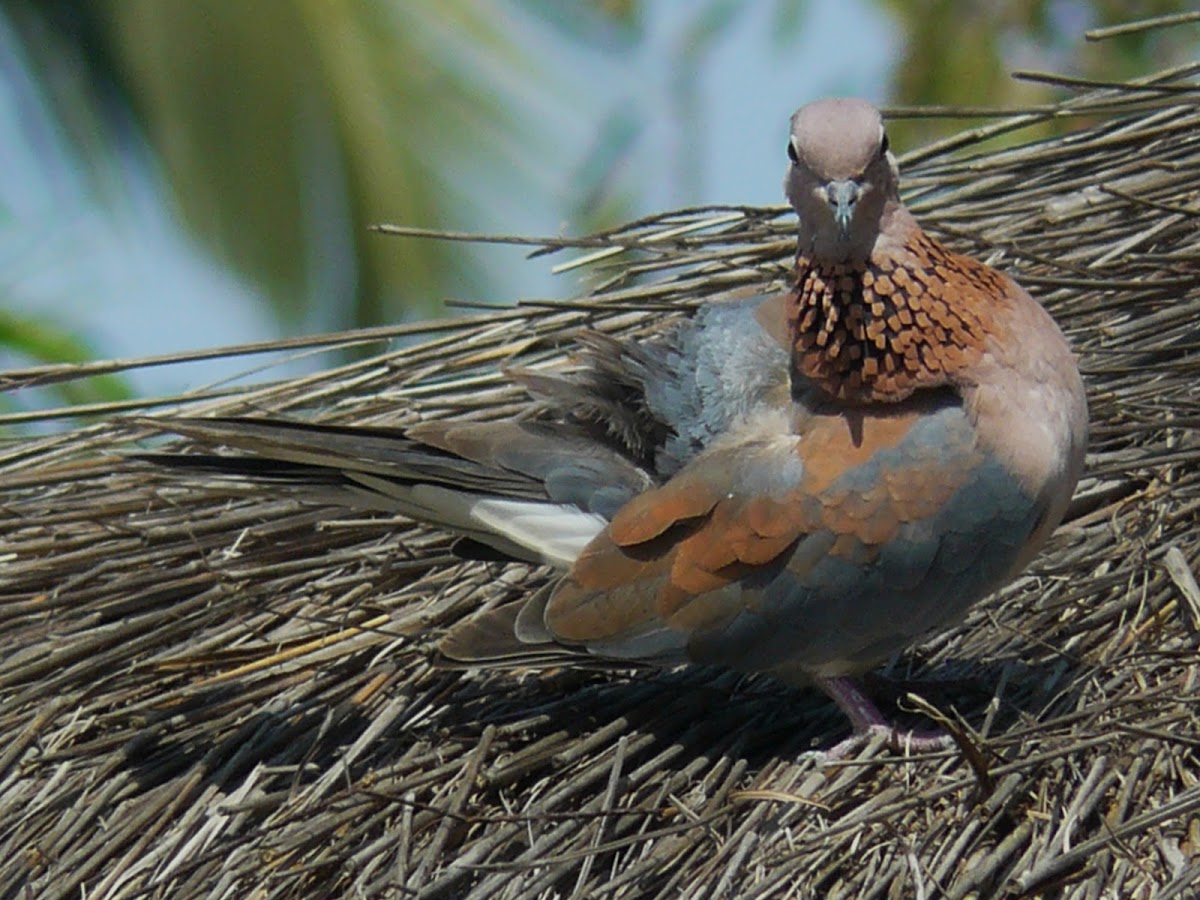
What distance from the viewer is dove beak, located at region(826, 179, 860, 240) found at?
266cm

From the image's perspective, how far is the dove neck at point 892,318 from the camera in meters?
2.79

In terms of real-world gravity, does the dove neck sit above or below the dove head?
below

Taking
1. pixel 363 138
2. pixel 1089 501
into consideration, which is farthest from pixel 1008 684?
pixel 363 138

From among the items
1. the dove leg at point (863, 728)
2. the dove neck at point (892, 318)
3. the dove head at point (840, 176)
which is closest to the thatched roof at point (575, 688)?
the dove leg at point (863, 728)

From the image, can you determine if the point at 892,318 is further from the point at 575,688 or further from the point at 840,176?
the point at 575,688

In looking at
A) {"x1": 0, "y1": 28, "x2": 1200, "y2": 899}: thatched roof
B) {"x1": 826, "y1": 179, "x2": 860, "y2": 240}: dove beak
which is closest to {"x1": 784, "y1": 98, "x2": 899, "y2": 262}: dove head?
{"x1": 826, "y1": 179, "x2": 860, "y2": 240}: dove beak

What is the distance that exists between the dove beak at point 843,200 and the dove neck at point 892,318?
15 centimetres

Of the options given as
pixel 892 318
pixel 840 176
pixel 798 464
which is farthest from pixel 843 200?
pixel 798 464

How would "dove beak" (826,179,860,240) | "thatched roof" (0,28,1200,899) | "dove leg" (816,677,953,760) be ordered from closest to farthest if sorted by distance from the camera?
"thatched roof" (0,28,1200,899), "dove beak" (826,179,860,240), "dove leg" (816,677,953,760)

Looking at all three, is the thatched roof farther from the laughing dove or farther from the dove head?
the dove head

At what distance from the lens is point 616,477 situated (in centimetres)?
313

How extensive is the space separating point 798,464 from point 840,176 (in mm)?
499

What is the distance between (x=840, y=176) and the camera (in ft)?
8.82

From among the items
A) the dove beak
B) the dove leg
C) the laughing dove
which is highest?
the dove beak
